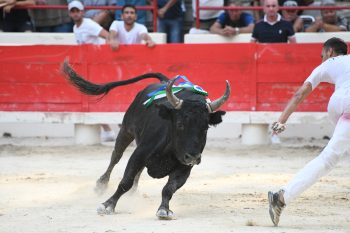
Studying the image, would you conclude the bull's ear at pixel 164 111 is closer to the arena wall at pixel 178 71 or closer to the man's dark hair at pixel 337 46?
the man's dark hair at pixel 337 46

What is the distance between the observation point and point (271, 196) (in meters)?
6.39

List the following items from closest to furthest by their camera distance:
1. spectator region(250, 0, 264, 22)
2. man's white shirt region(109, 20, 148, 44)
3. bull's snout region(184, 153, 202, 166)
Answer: bull's snout region(184, 153, 202, 166), man's white shirt region(109, 20, 148, 44), spectator region(250, 0, 264, 22)

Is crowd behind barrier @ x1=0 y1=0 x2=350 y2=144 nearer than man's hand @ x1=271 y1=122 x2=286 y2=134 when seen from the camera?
No

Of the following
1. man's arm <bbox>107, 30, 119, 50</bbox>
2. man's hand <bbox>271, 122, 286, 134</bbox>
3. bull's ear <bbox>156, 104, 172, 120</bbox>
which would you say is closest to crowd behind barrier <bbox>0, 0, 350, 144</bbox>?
man's arm <bbox>107, 30, 119, 50</bbox>

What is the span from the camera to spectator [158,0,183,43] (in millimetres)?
12758

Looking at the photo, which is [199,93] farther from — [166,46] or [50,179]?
[166,46]

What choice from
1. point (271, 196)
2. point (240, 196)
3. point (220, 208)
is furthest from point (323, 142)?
point (271, 196)

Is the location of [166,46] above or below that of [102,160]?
above

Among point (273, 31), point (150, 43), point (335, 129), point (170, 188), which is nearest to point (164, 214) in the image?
point (170, 188)

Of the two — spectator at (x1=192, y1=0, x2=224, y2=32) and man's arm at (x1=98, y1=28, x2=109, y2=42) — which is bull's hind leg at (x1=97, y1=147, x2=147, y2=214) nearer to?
man's arm at (x1=98, y1=28, x2=109, y2=42)

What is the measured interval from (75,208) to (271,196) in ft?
6.05

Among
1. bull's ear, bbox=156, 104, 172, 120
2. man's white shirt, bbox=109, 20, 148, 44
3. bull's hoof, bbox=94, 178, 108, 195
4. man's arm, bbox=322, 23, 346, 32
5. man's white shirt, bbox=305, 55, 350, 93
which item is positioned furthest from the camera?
man's arm, bbox=322, 23, 346, 32

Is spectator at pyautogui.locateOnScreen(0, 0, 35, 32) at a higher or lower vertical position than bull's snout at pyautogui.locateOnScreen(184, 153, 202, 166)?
higher

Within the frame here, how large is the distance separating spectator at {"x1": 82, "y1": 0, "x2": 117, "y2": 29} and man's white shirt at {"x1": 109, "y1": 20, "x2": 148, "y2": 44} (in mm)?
927
